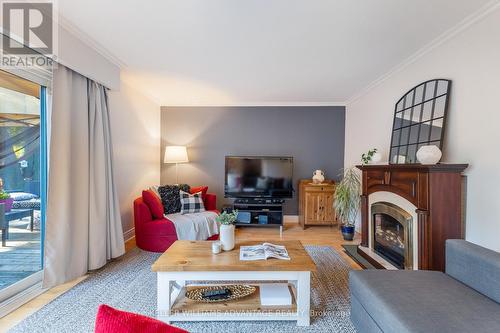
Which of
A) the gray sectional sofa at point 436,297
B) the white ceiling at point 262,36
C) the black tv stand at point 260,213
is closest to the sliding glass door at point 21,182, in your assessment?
the white ceiling at point 262,36

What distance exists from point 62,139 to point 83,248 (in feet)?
3.62

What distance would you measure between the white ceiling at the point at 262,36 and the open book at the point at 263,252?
6.34 ft

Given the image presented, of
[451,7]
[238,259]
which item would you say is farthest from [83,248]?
[451,7]

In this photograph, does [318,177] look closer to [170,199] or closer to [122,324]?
[170,199]

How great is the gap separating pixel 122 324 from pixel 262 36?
92.5 inches

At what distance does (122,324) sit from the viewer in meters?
0.52

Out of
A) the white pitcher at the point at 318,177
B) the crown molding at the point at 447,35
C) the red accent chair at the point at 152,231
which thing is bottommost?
the red accent chair at the point at 152,231

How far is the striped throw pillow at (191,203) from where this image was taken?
3463mm

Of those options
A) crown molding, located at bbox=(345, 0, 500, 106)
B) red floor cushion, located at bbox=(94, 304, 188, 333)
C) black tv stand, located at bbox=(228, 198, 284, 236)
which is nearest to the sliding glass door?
red floor cushion, located at bbox=(94, 304, 188, 333)

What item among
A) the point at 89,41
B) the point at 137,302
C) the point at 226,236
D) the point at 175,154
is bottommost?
the point at 137,302

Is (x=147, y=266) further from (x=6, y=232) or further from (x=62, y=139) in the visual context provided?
(x=62, y=139)

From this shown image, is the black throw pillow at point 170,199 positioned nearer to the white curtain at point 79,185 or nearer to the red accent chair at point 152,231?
the red accent chair at point 152,231

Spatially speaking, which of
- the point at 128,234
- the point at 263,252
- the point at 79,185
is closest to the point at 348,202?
the point at 263,252

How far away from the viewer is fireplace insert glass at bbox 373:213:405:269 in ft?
7.99
